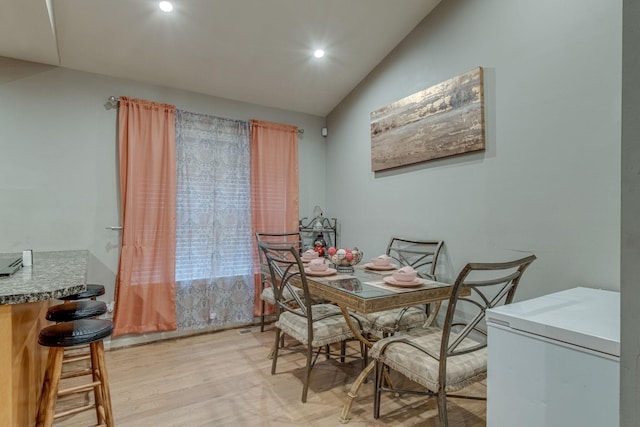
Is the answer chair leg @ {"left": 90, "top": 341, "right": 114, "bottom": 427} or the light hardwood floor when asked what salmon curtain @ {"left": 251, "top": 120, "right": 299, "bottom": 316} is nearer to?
the light hardwood floor

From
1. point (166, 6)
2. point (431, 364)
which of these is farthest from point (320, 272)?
point (166, 6)

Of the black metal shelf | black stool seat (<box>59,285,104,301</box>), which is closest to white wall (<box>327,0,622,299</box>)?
the black metal shelf

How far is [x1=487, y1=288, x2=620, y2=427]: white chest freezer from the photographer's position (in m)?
1.08

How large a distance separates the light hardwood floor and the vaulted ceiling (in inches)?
101

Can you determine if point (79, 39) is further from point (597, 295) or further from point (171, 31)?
point (597, 295)

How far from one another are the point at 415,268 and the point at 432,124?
4.01 ft

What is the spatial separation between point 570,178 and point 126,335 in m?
3.73

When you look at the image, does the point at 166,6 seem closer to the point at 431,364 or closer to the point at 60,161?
the point at 60,161

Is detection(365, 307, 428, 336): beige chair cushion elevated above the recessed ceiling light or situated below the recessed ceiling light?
below

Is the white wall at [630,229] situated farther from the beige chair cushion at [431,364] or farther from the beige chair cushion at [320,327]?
the beige chair cushion at [320,327]

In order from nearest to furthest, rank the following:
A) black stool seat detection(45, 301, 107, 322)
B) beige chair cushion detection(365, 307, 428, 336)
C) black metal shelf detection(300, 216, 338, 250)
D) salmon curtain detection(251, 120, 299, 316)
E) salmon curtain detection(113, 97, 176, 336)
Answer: black stool seat detection(45, 301, 107, 322) → beige chair cushion detection(365, 307, 428, 336) → salmon curtain detection(113, 97, 176, 336) → salmon curtain detection(251, 120, 299, 316) → black metal shelf detection(300, 216, 338, 250)

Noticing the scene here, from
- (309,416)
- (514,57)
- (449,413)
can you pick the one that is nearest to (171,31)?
(514,57)

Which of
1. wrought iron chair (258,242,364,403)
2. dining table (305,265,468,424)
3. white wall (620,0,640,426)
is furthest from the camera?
wrought iron chair (258,242,364,403)

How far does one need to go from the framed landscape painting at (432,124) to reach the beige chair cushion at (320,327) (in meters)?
1.47
